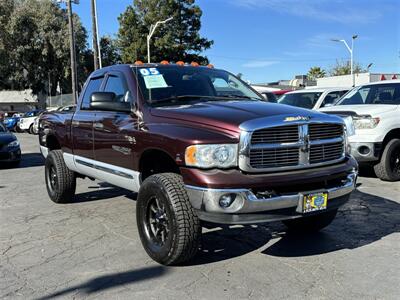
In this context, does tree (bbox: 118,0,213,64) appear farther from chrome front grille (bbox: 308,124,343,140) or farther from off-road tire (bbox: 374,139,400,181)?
chrome front grille (bbox: 308,124,343,140)

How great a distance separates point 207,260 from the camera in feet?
14.7

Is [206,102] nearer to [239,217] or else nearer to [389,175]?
[239,217]

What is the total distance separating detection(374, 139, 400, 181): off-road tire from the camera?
8.24m

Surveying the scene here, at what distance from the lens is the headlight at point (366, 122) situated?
26.7ft

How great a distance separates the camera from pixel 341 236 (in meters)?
5.21

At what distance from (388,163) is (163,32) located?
41.2 m

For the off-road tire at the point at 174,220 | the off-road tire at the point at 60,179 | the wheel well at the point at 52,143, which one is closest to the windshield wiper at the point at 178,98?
the off-road tire at the point at 174,220

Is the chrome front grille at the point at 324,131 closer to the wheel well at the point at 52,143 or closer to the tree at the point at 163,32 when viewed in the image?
the wheel well at the point at 52,143

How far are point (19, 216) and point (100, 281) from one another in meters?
2.97

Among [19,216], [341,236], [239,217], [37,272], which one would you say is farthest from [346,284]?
[19,216]

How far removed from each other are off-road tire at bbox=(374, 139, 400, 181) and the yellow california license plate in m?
4.61

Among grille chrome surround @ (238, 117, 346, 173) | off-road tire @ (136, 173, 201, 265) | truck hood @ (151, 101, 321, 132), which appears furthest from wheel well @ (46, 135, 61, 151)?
grille chrome surround @ (238, 117, 346, 173)

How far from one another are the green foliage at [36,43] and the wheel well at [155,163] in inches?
1545

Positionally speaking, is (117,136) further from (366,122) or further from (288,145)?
(366,122)
